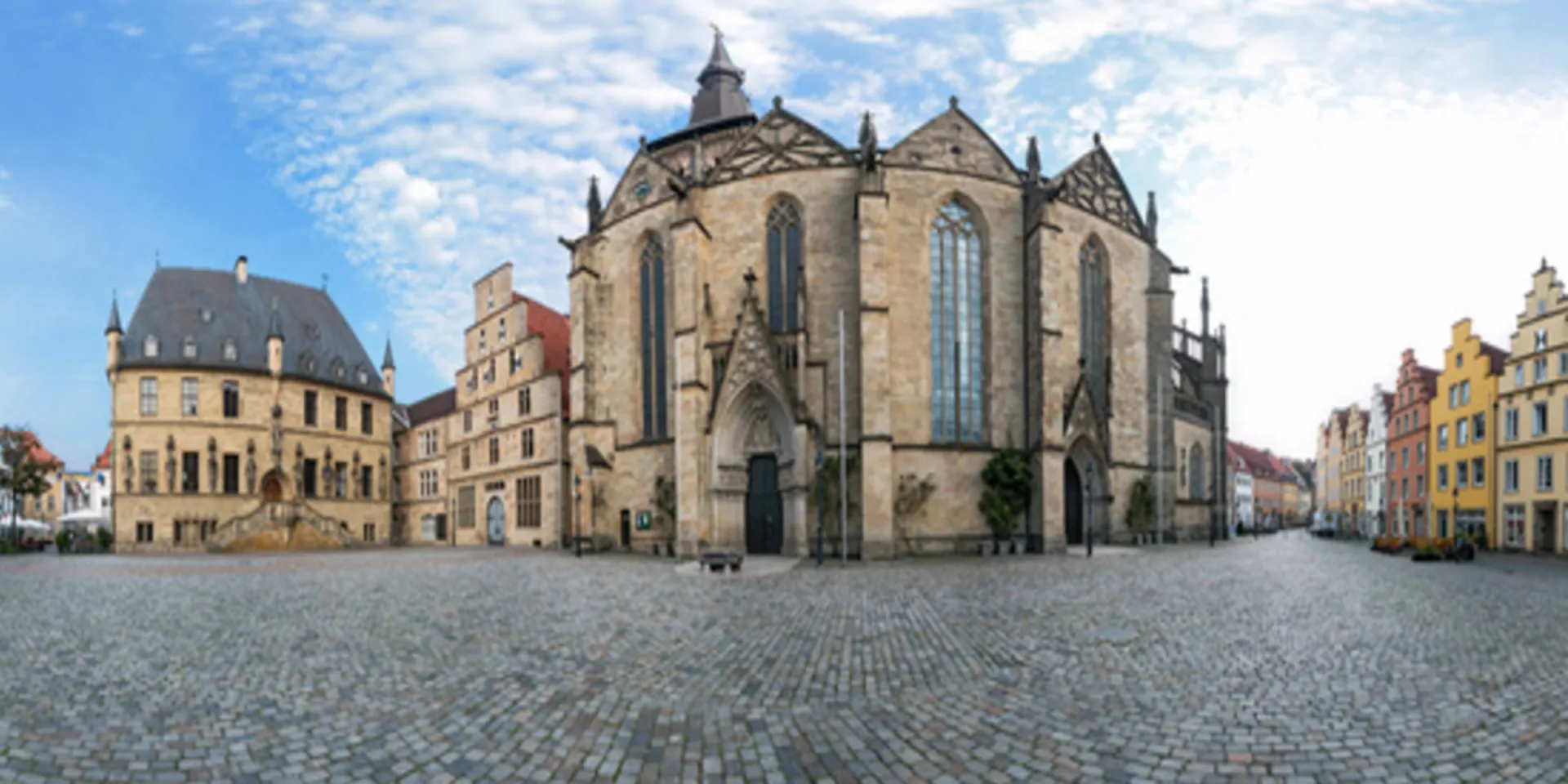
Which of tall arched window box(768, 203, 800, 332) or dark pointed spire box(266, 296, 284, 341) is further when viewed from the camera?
dark pointed spire box(266, 296, 284, 341)

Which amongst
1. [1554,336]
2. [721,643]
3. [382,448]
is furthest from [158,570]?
[1554,336]

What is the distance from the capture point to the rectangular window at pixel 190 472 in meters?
39.6

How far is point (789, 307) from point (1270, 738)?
23.1 m

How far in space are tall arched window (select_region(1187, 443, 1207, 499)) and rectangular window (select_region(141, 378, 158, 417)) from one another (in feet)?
175

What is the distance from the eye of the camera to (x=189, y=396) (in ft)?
133

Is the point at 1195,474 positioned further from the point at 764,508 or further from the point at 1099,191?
the point at 764,508

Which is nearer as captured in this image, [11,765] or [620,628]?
[11,765]

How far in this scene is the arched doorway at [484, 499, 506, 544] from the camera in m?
41.2

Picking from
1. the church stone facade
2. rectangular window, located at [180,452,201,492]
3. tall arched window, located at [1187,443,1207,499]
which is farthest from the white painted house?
rectangular window, located at [180,452,201,492]

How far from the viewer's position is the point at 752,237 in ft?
91.2

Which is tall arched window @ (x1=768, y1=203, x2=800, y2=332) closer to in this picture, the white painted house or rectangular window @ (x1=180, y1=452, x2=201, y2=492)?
rectangular window @ (x1=180, y1=452, x2=201, y2=492)

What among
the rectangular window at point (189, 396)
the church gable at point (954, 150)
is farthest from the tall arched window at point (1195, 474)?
the rectangular window at point (189, 396)

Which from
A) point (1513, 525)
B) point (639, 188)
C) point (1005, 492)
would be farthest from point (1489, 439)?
point (639, 188)

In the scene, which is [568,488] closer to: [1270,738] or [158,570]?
[158,570]
